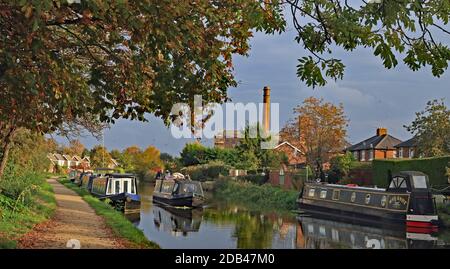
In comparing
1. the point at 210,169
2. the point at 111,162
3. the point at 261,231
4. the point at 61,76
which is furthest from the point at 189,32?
the point at 111,162

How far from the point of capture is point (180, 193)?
30547 millimetres

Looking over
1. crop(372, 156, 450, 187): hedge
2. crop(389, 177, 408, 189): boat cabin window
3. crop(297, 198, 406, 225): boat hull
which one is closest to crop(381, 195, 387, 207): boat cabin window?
crop(297, 198, 406, 225): boat hull

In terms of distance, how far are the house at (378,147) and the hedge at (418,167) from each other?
16.9m

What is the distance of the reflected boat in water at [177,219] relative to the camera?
21.9 m

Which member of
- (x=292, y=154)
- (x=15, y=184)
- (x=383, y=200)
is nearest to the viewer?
(x=15, y=184)

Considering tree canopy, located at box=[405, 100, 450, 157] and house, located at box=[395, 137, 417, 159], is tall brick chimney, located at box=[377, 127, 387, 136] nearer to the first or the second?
house, located at box=[395, 137, 417, 159]

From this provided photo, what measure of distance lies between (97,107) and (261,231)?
14.6 metres

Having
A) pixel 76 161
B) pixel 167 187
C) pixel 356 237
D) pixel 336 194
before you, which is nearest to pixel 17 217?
pixel 356 237

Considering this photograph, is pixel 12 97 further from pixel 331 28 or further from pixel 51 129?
pixel 331 28

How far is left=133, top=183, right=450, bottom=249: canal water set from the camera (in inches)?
697

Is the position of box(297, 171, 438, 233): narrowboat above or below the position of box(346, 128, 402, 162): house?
below

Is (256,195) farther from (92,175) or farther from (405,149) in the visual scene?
(405,149)

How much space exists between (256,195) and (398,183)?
13.7 metres

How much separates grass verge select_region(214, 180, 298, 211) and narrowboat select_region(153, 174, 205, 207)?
3272 millimetres
